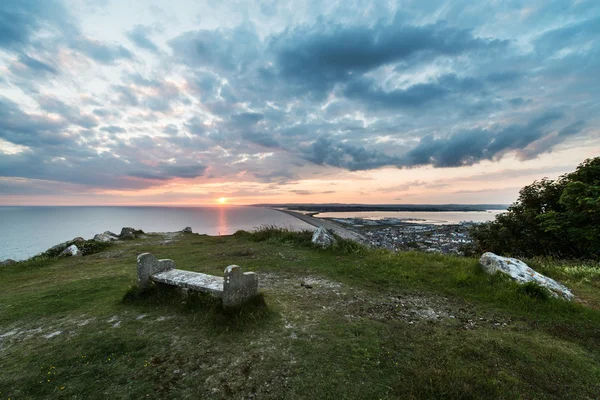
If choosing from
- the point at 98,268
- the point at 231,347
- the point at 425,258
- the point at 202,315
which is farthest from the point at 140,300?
the point at 425,258

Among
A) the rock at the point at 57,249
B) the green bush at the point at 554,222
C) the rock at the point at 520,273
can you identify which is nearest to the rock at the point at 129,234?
the rock at the point at 57,249

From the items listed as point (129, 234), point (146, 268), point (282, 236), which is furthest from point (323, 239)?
point (129, 234)

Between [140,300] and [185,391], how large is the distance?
401 cm

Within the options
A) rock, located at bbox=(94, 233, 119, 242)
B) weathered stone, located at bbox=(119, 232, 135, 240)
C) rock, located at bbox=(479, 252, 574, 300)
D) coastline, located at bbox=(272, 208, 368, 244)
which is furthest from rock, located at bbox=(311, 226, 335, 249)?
weathered stone, located at bbox=(119, 232, 135, 240)

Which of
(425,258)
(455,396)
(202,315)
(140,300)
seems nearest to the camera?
(455,396)

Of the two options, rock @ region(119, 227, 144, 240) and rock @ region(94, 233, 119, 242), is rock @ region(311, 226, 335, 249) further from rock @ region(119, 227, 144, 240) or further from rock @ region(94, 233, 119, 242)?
rock @ region(119, 227, 144, 240)

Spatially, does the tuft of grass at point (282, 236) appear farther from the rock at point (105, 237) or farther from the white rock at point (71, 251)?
the rock at point (105, 237)

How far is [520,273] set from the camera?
24.8 ft

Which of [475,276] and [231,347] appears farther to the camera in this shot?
[475,276]

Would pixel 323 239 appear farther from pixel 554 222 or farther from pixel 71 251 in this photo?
pixel 71 251

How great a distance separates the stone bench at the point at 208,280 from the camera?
220 inches

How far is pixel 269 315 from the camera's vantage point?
18.9 ft

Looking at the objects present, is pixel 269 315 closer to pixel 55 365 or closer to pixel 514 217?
pixel 55 365

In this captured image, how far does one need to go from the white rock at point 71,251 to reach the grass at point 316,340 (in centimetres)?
608
